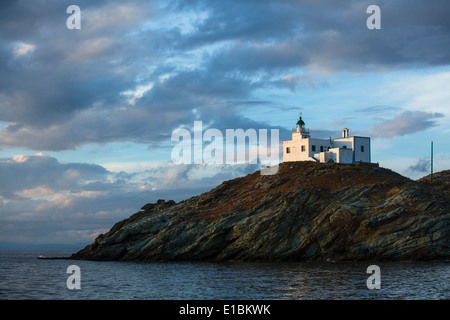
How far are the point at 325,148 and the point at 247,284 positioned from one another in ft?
236

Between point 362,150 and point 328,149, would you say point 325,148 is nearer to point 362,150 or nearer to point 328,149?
point 328,149

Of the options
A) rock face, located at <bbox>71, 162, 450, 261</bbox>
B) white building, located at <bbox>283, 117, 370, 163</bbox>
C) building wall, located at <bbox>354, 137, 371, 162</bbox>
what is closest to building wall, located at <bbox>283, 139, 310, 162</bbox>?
white building, located at <bbox>283, 117, 370, 163</bbox>

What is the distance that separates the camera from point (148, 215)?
105 m

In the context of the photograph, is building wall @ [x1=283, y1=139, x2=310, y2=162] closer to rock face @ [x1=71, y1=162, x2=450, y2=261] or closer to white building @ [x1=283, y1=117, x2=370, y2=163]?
white building @ [x1=283, y1=117, x2=370, y2=163]

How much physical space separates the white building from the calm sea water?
4678 centimetres

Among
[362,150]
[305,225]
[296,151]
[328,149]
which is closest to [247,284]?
[305,225]

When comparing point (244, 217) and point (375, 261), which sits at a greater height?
point (244, 217)

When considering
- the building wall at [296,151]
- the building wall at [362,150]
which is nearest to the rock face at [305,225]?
the building wall at [362,150]

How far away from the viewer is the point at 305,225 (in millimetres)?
83438

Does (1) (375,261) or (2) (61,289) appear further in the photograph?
(1) (375,261)

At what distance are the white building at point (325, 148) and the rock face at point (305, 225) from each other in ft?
27.4
